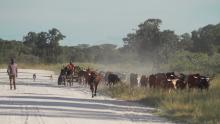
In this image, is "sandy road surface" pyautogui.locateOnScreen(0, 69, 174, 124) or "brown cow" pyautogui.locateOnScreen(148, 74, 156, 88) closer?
"sandy road surface" pyautogui.locateOnScreen(0, 69, 174, 124)

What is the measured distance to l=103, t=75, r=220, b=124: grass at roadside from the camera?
21.7 metres

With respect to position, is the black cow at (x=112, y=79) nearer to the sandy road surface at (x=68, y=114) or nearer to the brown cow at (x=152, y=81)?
the brown cow at (x=152, y=81)

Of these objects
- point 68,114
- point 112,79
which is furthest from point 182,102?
point 112,79

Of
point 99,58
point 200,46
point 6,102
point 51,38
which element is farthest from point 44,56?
point 6,102

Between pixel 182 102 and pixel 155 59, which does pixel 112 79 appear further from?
pixel 155 59

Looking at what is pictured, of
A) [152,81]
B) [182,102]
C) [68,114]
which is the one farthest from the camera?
[152,81]

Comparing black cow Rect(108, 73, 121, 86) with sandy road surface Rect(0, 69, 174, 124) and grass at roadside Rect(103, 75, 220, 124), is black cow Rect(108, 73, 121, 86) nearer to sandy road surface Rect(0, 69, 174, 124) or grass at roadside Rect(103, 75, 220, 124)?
grass at roadside Rect(103, 75, 220, 124)

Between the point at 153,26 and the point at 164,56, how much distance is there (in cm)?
488

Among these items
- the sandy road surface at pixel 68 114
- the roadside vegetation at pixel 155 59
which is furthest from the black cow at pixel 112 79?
the sandy road surface at pixel 68 114

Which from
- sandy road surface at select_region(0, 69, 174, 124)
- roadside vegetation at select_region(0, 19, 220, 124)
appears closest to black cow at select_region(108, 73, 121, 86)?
roadside vegetation at select_region(0, 19, 220, 124)

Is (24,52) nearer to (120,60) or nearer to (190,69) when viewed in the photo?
(120,60)

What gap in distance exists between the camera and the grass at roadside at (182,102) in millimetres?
21688

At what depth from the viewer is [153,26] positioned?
92375mm

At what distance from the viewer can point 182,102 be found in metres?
26.6
